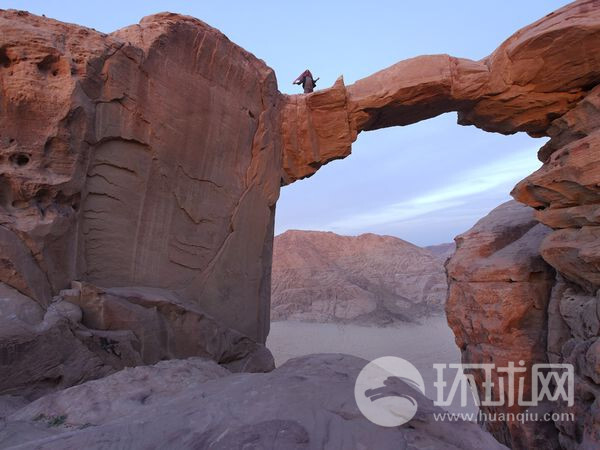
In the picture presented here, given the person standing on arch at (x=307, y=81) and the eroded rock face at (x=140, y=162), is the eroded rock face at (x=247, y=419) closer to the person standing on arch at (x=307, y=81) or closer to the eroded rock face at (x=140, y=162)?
the eroded rock face at (x=140, y=162)

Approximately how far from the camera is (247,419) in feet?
7.25

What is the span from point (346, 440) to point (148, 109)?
16.5ft

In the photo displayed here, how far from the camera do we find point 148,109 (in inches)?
222

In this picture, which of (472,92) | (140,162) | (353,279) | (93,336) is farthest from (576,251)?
(353,279)

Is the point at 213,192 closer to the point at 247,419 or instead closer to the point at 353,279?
the point at 247,419

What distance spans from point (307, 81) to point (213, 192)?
13.3ft

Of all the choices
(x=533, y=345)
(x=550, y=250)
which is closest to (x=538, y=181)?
(x=550, y=250)

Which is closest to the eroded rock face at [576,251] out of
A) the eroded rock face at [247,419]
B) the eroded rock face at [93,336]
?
the eroded rock face at [247,419]

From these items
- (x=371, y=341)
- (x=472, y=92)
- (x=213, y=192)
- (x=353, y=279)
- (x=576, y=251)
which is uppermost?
(x=472, y=92)

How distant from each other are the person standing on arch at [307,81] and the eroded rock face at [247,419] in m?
7.23

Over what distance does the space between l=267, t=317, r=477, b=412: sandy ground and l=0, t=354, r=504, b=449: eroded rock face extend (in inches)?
542

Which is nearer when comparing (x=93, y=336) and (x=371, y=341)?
(x=93, y=336)

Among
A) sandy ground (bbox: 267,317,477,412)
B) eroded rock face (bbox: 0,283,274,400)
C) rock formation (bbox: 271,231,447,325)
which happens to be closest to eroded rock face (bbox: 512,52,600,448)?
eroded rock face (bbox: 0,283,274,400)

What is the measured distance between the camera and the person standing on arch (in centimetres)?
912
